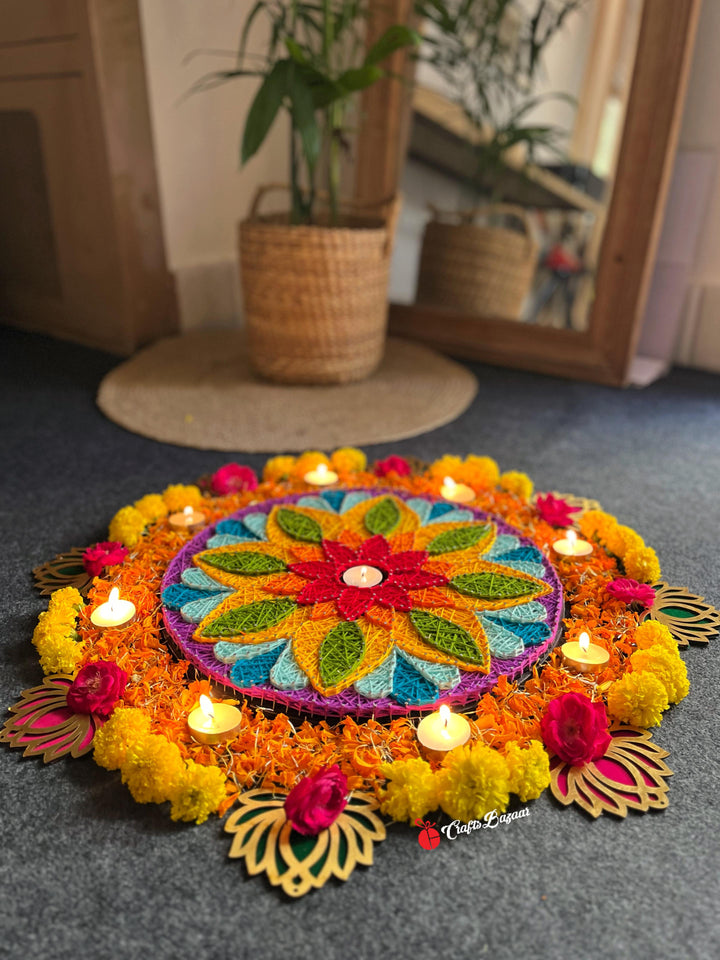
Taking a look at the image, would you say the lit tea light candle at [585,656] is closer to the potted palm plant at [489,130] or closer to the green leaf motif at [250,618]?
the green leaf motif at [250,618]

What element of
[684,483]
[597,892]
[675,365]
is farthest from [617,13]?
[597,892]

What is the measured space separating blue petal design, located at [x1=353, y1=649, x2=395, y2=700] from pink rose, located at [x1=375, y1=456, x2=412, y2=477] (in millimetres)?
467

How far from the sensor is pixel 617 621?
82cm

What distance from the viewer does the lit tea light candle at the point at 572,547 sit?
3.06 feet

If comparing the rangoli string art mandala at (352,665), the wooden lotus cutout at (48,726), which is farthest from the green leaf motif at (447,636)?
the wooden lotus cutout at (48,726)

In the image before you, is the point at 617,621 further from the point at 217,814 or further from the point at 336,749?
the point at 217,814

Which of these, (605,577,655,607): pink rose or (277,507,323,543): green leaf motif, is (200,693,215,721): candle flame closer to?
(277,507,323,543): green leaf motif

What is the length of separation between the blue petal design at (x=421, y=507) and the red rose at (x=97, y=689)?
46 cm

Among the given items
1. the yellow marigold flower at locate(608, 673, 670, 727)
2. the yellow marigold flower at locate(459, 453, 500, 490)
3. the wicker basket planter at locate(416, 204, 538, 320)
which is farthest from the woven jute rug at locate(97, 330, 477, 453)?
the yellow marigold flower at locate(608, 673, 670, 727)

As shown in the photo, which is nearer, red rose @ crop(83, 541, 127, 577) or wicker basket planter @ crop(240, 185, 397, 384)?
red rose @ crop(83, 541, 127, 577)

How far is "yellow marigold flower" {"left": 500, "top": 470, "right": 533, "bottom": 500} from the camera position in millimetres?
1099

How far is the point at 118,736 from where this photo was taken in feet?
2.10

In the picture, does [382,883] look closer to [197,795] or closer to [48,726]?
[197,795]

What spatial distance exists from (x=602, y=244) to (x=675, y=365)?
1.33 feet
